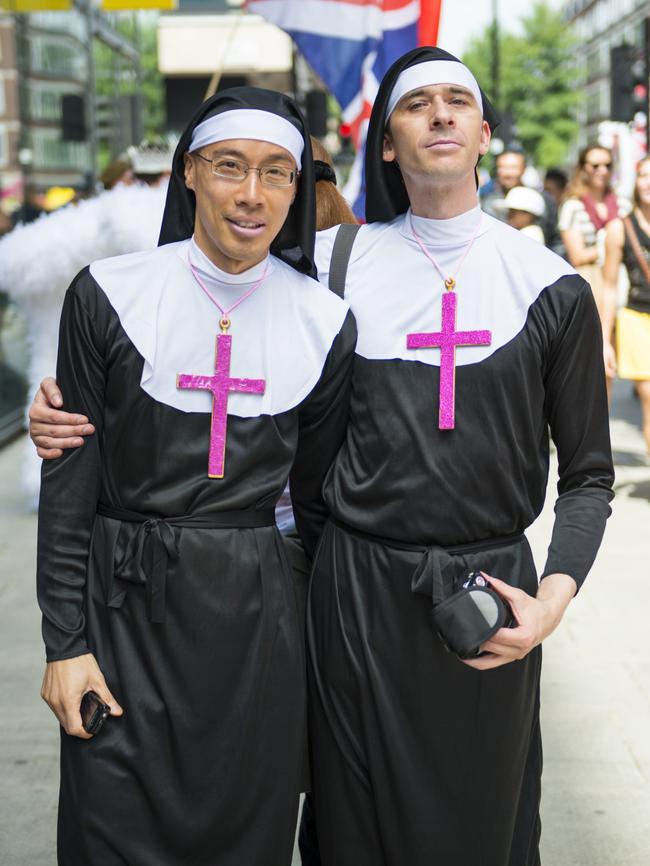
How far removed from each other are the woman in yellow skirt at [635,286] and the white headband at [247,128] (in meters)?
5.93

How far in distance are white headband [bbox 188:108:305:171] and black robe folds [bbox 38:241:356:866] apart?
23 cm

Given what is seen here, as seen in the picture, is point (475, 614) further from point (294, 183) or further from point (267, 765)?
point (294, 183)

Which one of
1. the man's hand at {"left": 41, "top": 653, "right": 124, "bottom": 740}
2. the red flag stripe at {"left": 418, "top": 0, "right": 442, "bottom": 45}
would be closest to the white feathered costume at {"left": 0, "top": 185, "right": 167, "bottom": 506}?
the red flag stripe at {"left": 418, "top": 0, "right": 442, "bottom": 45}

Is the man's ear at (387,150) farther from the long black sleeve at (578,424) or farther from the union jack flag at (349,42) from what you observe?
the union jack flag at (349,42)

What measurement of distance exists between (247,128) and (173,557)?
0.79m

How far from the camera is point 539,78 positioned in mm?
65750

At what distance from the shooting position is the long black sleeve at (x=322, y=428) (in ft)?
8.93

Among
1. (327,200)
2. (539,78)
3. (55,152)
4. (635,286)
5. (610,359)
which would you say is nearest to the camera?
(327,200)

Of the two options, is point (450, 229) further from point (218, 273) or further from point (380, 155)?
point (218, 273)

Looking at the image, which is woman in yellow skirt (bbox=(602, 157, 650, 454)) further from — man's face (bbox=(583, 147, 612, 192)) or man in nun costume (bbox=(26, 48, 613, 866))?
man in nun costume (bbox=(26, 48, 613, 866))

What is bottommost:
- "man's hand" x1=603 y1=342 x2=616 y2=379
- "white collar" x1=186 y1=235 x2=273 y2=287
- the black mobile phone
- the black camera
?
the black mobile phone

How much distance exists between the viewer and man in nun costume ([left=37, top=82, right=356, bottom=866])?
2605 mm

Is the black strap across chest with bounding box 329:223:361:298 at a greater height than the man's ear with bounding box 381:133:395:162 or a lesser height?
lesser

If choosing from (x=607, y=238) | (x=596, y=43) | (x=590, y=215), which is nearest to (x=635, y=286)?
(x=607, y=238)
